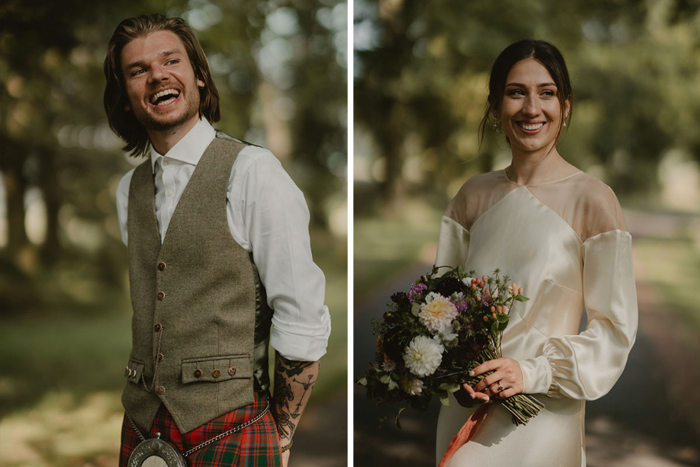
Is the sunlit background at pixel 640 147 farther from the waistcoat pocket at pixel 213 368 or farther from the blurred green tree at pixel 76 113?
the waistcoat pocket at pixel 213 368

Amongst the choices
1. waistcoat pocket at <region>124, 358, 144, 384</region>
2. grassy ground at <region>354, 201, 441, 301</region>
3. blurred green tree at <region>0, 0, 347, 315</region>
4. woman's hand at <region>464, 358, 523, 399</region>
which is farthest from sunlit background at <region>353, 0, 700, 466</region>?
waistcoat pocket at <region>124, 358, 144, 384</region>

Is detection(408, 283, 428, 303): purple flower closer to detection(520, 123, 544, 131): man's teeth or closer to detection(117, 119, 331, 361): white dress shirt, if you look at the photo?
detection(117, 119, 331, 361): white dress shirt

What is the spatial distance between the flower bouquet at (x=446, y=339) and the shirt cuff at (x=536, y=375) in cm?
5

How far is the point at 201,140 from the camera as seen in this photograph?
1.90 m

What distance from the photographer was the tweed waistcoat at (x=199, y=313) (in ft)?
5.79

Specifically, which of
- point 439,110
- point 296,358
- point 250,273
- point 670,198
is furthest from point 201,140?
point 670,198

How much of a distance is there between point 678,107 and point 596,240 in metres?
1.61

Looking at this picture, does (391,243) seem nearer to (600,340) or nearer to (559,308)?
(559,308)

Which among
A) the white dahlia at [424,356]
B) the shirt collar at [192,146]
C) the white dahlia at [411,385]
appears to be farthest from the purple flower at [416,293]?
the shirt collar at [192,146]

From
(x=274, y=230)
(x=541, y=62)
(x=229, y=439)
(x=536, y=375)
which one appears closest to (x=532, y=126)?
(x=541, y=62)

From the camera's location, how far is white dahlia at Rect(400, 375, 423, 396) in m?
1.99

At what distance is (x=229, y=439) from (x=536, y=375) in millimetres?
1016

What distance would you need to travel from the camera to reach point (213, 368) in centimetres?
177

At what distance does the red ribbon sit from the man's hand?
58 centimetres
